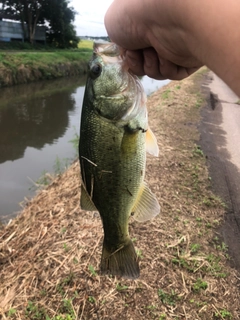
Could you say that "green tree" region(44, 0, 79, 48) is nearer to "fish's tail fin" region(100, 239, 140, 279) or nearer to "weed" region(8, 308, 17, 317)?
"weed" region(8, 308, 17, 317)

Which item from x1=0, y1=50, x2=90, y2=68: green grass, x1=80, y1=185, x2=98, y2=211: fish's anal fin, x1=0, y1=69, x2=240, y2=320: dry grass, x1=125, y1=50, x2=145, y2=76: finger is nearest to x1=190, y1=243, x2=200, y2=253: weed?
x1=0, y1=69, x2=240, y2=320: dry grass

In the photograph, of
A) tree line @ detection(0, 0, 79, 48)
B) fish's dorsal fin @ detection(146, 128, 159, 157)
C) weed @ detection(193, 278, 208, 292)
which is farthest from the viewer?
tree line @ detection(0, 0, 79, 48)

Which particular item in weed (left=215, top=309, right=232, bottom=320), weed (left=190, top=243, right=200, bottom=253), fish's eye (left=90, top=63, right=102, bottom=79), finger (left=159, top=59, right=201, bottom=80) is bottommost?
weed (left=215, top=309, right=232, bottom=320)

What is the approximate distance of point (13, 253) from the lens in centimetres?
401

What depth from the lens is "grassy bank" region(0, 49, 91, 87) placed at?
17.4 meters

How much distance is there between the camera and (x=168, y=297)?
122 inches

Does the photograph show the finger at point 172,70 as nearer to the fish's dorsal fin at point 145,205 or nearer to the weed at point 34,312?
the fish's dorsal fin at point 145,205

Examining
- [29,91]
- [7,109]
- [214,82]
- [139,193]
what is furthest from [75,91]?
[139,193]

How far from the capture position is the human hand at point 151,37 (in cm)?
121

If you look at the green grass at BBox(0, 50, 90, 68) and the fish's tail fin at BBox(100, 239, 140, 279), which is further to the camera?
the green grass at BBox(0, 50, 90, 68)

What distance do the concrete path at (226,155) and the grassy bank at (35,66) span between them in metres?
10.1

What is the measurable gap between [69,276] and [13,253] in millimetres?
1076

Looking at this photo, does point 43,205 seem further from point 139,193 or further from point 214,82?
point 214,82

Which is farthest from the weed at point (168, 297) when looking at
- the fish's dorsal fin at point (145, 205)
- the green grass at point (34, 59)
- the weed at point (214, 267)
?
the green grass at point (34, 59)
